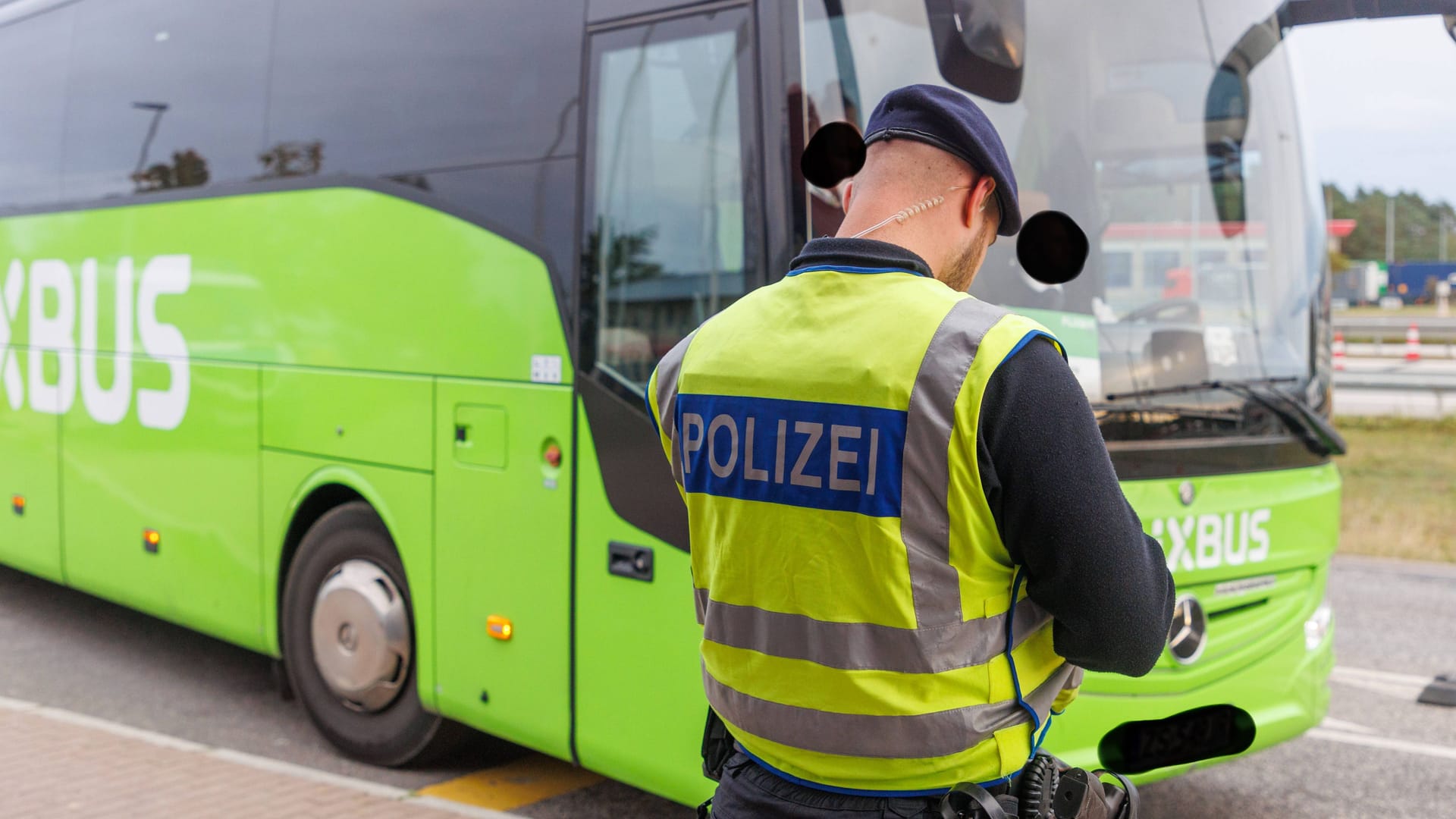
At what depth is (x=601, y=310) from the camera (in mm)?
4219

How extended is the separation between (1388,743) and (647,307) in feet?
12.5

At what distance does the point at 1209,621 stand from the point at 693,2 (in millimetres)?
2419

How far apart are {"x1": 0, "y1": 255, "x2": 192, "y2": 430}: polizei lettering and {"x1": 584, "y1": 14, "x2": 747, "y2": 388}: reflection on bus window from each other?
2715mm

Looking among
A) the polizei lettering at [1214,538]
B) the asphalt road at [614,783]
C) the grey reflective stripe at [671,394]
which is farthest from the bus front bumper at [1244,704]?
the grey reflective stripe at [671,394]

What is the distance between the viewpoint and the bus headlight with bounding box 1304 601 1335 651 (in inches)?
175

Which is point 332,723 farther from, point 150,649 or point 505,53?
point 505,53

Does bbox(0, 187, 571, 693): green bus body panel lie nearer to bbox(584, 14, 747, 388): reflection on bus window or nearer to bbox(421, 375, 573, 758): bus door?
bbox(421, 375, 573, 758): bus door

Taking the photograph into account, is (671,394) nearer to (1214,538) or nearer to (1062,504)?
(1062,504)

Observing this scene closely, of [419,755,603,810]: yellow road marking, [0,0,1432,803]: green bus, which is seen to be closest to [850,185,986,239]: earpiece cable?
[0,0,1432,803]: green bus

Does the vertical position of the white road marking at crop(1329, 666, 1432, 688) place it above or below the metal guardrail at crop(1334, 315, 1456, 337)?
below

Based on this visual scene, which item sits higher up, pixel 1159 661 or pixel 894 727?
pixel 894 727

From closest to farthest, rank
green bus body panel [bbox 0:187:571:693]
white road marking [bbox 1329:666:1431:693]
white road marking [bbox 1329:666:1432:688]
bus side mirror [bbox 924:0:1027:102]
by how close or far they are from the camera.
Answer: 1. bus side mirror [bbox 924:0:1027:102]
2. green bus body panel [bbox 0:187:571:693]
3. white road marking [bbox 1329:666:1431:693]
4. white road marking [bbox 1329:666:1432:688]

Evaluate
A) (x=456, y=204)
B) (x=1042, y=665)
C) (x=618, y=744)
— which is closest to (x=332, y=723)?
(x=618, y=744)

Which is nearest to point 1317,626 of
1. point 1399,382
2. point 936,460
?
point 936,460
